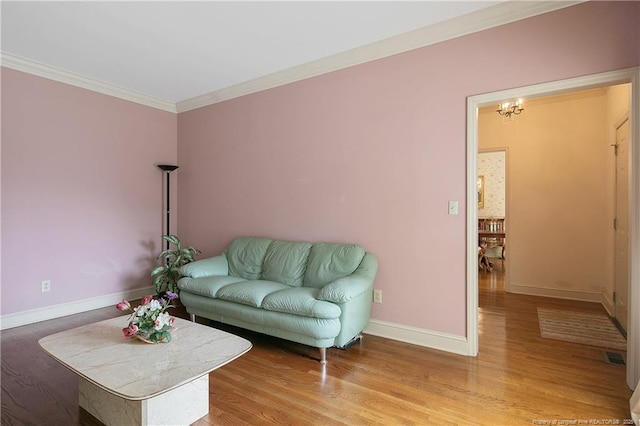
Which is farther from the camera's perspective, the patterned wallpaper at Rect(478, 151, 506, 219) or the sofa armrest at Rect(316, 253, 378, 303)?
the patterned wallpaper at Rect(478, 151, 506, 219)

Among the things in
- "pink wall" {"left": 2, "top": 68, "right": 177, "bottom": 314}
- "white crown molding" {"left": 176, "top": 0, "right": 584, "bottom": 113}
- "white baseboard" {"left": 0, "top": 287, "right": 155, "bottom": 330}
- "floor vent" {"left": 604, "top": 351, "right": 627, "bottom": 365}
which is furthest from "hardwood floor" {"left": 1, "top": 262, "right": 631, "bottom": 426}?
"white crown molding" {"left": 176, "top": 0, "right": 584, "bottom": 113}

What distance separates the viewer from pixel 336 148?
3365 millimetres

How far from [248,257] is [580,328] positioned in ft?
11.5

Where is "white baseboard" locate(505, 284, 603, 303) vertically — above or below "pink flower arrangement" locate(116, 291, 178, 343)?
below

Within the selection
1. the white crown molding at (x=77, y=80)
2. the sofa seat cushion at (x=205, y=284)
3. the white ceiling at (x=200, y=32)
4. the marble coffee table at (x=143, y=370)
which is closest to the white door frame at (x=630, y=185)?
the white ceiling at (x=200, y=32)

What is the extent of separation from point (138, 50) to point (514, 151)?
4.99 metres

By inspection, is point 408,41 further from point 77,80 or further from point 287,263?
point 77,80

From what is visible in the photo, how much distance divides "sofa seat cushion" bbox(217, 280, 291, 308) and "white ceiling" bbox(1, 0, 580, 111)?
2268mm

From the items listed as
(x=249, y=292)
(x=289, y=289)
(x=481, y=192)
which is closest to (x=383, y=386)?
(x=289, y=289)

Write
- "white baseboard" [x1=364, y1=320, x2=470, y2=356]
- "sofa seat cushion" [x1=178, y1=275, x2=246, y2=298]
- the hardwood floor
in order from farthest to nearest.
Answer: "sofa seat cushion" [x1=178, y1=275, x2=246, y2=298] → "white baseboard" [x1=364, y1=320, x2=470, y2=356] → the hardwood floor

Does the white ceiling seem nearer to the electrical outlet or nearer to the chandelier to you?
the chandelier

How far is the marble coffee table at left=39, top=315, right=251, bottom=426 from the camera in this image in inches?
59.9

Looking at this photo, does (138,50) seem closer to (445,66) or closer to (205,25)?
(205,25)

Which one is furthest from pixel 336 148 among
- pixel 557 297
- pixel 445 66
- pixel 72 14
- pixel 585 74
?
pixel 557 297
